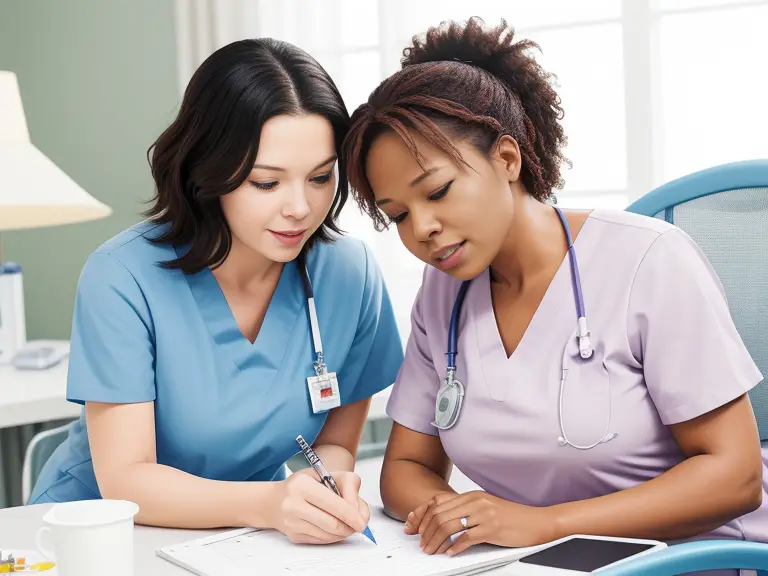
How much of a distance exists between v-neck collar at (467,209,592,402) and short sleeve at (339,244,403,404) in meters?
0.29

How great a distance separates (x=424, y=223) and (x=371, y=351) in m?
0.43

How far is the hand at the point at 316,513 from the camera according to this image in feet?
3.60

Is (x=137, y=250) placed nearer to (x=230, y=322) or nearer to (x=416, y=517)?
(x=230, y=322)

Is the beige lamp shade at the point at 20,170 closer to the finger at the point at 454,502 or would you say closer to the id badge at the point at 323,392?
the id badge at the point at 323,392

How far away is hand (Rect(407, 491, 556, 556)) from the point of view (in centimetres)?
105

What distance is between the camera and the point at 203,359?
139 cm

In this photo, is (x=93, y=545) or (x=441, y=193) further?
(x=441, y=193)

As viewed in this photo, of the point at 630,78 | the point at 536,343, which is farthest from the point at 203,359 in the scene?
the point at 630,78

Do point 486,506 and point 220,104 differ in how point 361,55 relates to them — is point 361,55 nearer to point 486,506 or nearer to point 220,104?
point 220,104

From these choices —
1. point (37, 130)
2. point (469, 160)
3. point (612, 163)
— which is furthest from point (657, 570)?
point (37, 130)

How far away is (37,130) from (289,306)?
2605 mm

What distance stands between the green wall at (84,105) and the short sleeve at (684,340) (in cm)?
264

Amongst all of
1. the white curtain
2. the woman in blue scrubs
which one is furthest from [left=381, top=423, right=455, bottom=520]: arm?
the white curtain

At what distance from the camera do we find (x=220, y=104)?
132 centimetres
